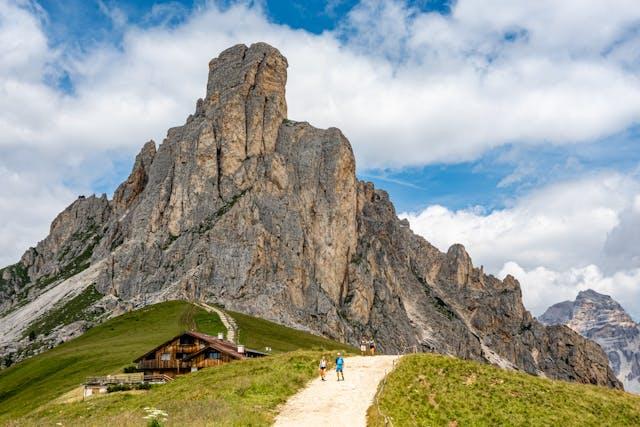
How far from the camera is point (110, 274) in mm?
185875

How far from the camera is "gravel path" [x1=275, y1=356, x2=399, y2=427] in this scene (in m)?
32.3

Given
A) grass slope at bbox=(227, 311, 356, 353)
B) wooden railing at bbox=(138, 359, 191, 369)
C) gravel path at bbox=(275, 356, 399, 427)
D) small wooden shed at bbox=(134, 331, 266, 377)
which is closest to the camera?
gravel path at bbox=(275, 356, 399, 427)

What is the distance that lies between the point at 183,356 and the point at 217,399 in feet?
125

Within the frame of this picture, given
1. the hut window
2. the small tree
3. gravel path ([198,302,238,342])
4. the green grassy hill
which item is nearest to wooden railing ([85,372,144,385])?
the green grassy hill

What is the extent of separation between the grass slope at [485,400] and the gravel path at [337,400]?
3.49 feet

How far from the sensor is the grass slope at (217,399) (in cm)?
3084

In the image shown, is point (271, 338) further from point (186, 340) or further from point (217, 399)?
point (217, 399)

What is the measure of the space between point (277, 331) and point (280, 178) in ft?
266

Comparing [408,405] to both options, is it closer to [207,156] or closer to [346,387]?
[346,387]

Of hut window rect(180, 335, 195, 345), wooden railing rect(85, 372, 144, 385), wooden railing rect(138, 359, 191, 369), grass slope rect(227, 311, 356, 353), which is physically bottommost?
wooden railing rect(85, 372, 144, 385)

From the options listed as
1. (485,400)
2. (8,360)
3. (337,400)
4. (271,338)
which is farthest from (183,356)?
(8,360)

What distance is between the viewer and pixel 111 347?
93.1 m

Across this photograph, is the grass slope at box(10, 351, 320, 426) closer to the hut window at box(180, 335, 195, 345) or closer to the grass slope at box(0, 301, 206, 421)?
the hut window at box(180, 335, 195, 345)

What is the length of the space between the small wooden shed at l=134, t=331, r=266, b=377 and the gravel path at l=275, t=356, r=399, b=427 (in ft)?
88.2
